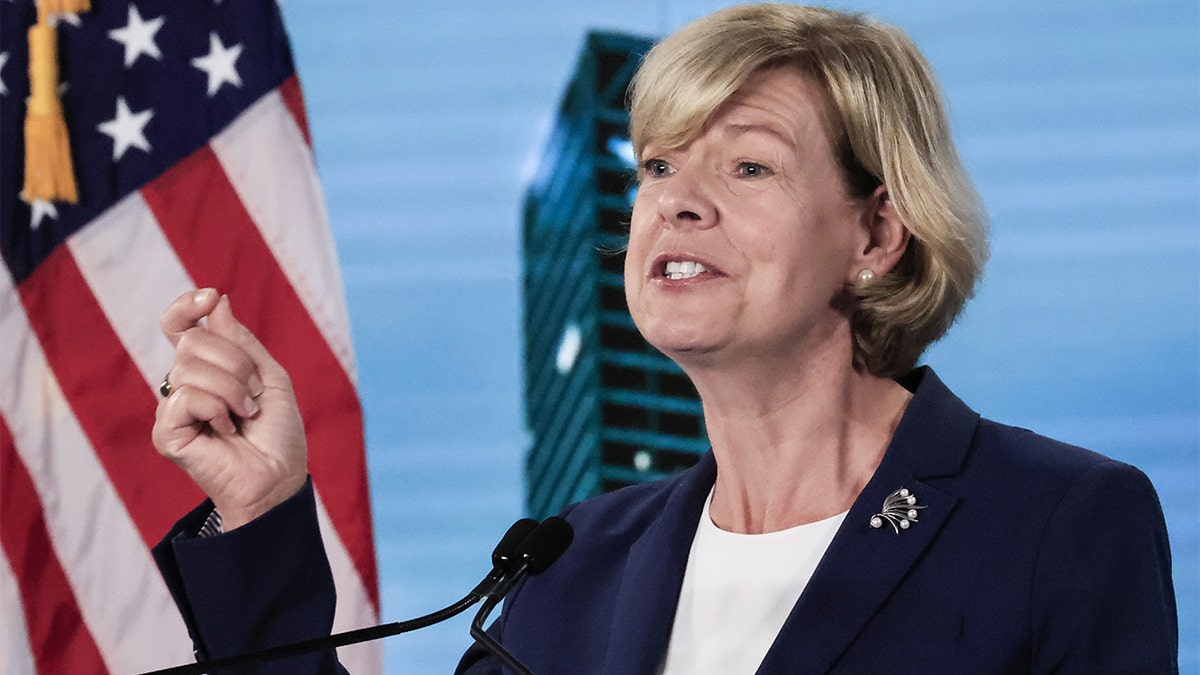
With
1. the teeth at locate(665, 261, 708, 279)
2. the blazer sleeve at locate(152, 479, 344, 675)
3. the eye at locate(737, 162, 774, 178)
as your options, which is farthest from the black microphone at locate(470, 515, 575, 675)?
the eye at locate(737, 162, 774, 178)

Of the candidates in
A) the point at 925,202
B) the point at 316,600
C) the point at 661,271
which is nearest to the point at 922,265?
the point at 925,202

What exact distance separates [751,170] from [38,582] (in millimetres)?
1822

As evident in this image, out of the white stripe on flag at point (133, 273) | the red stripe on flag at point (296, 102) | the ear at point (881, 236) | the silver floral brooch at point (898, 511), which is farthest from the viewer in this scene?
the red stripe on flag at point (296, 102)

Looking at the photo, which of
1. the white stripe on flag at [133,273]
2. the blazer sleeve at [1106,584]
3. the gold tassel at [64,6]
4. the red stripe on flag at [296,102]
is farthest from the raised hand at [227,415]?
the gold tassel at [64,6]

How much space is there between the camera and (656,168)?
1.69m

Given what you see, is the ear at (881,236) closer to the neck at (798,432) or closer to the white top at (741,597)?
the neck at (798,432)

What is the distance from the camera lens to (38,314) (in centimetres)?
278

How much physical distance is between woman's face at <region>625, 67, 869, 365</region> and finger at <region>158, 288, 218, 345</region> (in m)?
0.49

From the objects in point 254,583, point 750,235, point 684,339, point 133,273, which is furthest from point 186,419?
point 133,273

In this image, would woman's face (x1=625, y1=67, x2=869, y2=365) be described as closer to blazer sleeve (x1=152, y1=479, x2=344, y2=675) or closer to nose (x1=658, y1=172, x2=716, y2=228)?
nose (x1=658, y1=172, x2=716, y2=228)

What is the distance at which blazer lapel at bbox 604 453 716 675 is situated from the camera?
1548 millimetres

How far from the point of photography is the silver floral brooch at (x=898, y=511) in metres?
1.45

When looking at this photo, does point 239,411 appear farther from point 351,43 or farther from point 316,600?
point 351,43

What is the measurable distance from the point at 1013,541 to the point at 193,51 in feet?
6.94
